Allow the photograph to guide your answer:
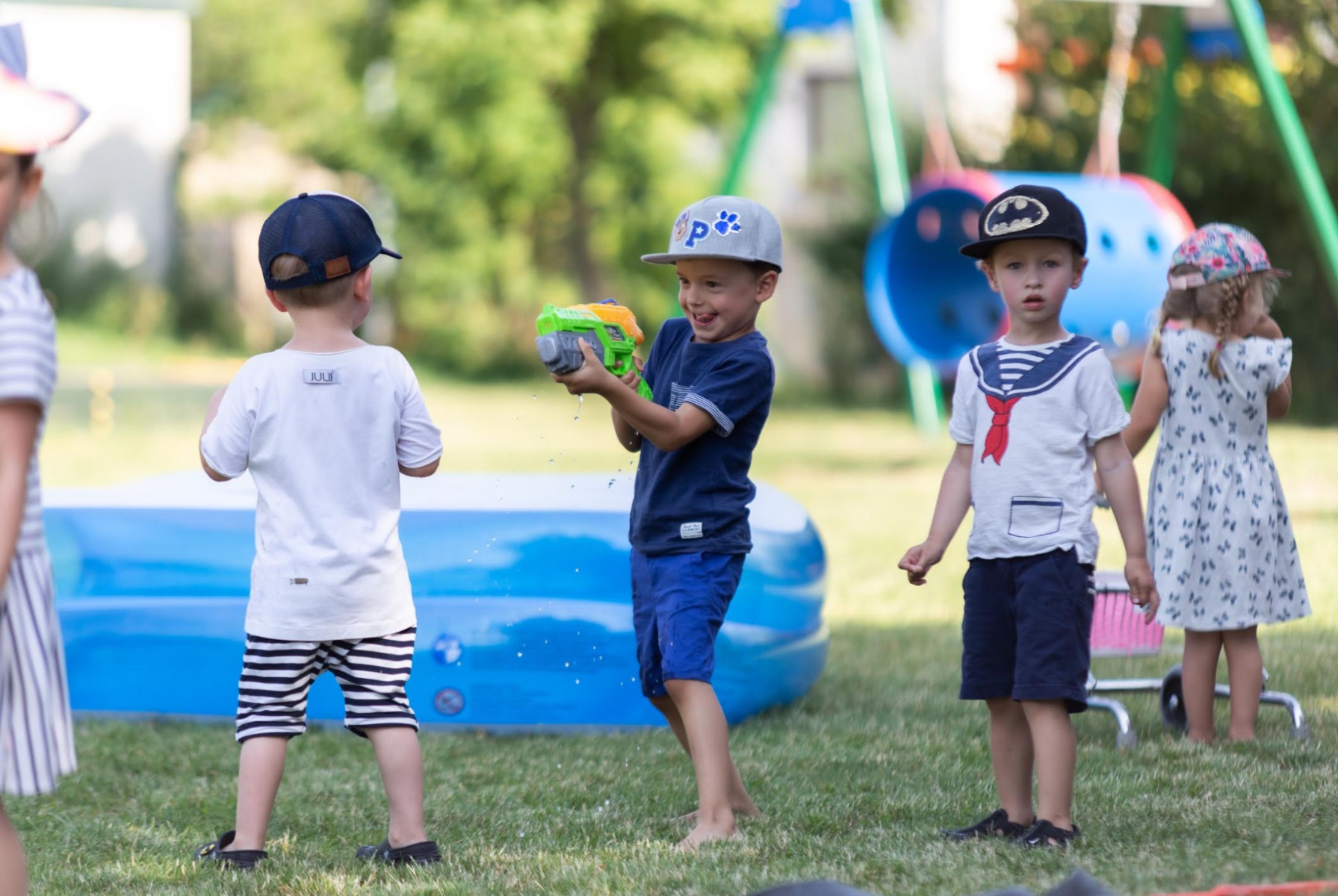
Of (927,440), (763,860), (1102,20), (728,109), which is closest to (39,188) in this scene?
(763,860)

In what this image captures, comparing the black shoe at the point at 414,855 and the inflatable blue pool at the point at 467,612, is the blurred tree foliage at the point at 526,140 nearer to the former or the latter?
the inflatable blue pool at the point at 467,612

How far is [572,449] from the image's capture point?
45.3ft

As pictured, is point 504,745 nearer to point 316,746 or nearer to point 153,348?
point 316,746

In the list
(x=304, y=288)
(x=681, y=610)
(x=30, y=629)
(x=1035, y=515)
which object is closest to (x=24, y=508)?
(x=30, y=629)

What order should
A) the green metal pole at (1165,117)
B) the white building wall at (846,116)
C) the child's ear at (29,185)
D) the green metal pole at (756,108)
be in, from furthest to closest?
the white building wall at (846,116) → the green metal pole at (756,108) → the green metal pole at (1165,117) → the child's ear at (29,185)

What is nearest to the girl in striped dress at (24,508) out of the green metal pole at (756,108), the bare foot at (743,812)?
the bare foot at (743,812)

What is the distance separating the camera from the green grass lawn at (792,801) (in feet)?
11.2

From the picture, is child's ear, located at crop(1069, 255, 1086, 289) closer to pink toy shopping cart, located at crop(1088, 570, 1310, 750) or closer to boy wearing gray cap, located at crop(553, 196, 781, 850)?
boy wearing gray cap, located at crop(553, 196, 781, 850)

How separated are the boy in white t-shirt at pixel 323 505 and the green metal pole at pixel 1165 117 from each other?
1010 centimetres

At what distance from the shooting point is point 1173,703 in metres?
4.97

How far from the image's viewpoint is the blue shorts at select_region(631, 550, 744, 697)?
377cm

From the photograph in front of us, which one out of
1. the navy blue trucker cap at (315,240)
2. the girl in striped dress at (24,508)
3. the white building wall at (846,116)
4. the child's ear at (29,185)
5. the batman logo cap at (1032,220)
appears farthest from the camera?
the white building wall at (846,116)

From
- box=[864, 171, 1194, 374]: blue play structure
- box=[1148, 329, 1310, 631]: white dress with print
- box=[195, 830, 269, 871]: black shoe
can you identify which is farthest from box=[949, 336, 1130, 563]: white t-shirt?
box=[864, 171, 1194, 374]: blue play structure

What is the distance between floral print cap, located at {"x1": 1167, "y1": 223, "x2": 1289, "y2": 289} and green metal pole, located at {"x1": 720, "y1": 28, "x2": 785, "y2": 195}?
27.3 ft
